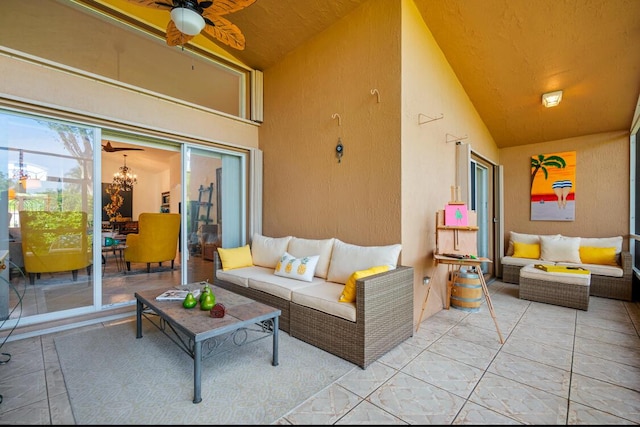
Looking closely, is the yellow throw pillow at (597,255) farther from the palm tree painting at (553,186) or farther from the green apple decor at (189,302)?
the green apple decor at (189,302)

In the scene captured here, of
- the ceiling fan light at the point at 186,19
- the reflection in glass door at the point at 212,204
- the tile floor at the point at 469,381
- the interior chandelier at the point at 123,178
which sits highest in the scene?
Result: the ceiling fan light at the point at 186,19

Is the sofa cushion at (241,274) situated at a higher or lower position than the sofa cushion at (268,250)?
lower

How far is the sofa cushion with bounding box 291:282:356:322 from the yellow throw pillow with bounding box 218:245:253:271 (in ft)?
4.64

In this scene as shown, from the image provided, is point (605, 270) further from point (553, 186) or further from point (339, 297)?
point (339, 297)

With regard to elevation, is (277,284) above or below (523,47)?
below

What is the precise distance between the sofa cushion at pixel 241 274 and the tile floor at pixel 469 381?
139 centimetres

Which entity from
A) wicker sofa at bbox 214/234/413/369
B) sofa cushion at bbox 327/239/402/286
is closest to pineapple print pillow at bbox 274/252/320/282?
wicker sofa at bbox 214/234/413/369

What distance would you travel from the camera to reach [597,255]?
14.5 ft

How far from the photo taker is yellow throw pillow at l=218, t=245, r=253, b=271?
3883 mm

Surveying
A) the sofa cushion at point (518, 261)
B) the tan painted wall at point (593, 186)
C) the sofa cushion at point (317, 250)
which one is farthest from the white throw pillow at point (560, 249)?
the sofa cushion at point (317, 250)

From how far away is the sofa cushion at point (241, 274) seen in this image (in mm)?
3393

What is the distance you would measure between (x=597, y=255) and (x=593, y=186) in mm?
1197

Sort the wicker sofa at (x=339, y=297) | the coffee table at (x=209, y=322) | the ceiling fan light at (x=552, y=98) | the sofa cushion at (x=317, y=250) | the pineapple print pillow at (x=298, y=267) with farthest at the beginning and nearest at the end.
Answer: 1. the ceiling fan light at (x=552, y=98)
2. the sofa cushion at (x=317, y=250)
3. the pineapple print pillow at (x=298, y=267)
4. the wicker sofa at (x=339, y=297)
5. the coffee table at (x=209, y=322)

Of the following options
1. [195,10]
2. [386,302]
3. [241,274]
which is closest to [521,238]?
[386,302]
